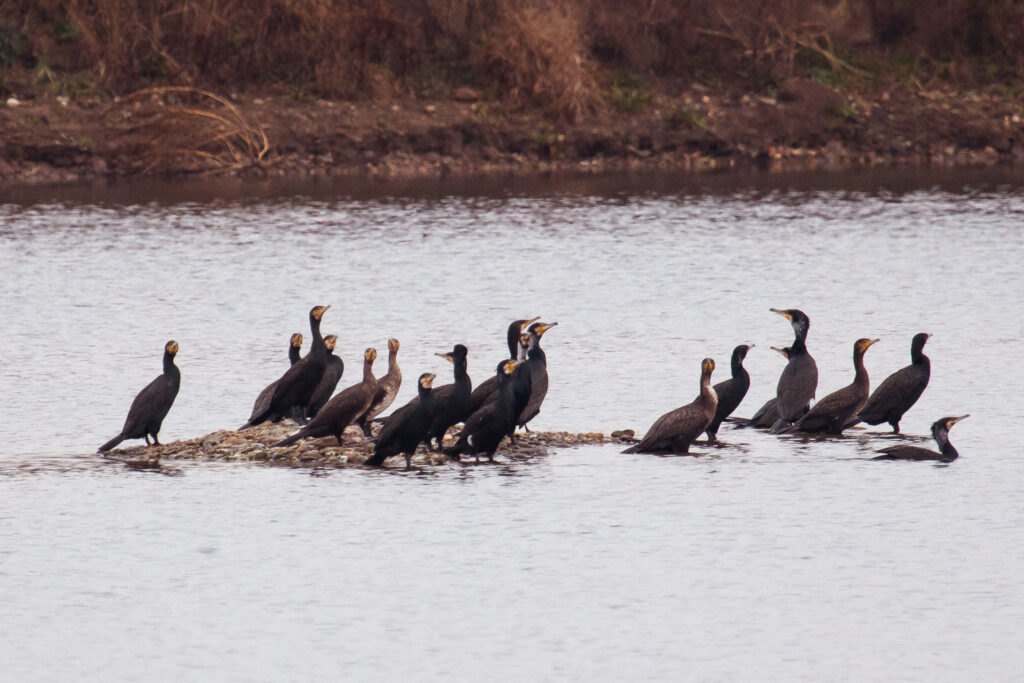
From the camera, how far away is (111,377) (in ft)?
74.4

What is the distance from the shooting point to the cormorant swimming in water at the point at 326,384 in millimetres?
18500

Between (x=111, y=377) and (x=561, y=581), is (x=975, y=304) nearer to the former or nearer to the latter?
(x=111, y=377)

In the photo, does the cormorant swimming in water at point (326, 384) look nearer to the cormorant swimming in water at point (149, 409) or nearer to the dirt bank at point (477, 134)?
the cormorant swimming in water at point (149, 409)

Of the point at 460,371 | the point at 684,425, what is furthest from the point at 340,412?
the point at 684,425

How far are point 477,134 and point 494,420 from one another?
30670 millimetres

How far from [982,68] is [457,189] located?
53.3 ft

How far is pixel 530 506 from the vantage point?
52.0 ft

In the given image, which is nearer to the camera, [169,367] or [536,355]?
[169,367]

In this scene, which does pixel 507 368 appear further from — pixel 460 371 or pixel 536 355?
pixel 536 355

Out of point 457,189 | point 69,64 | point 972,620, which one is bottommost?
point 972,620

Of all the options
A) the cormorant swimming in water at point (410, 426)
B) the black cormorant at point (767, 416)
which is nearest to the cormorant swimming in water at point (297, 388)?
the cormorant swimming in water at point (410, 426)

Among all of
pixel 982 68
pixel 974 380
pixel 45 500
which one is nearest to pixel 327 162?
pixel 982 68

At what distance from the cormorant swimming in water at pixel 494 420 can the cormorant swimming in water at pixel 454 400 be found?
16 centimetres

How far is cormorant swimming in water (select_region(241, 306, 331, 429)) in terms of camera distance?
18250mm
